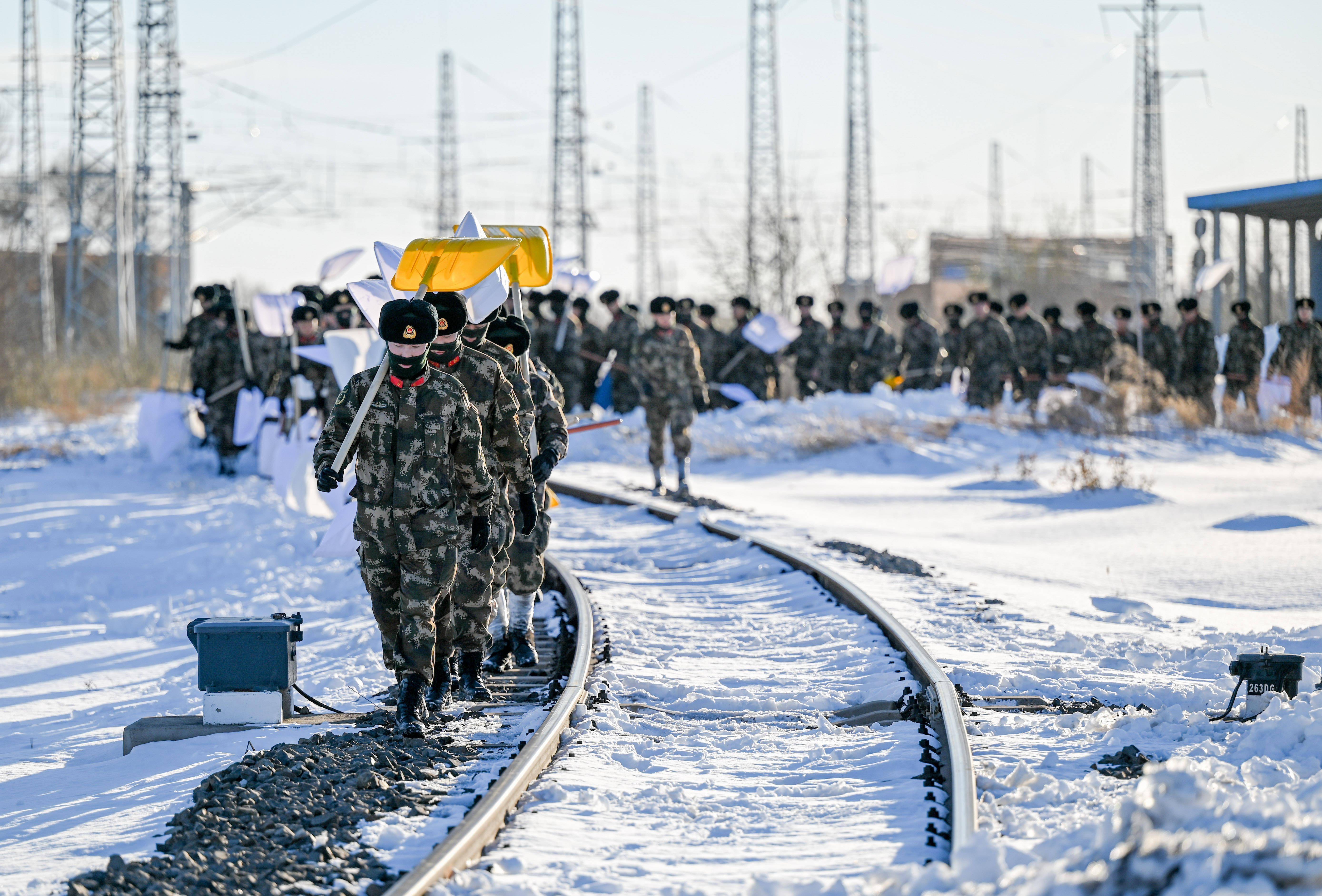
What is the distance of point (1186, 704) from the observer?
6.85 m

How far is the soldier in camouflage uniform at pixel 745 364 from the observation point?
24938 millimetres

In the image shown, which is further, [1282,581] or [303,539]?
[303,539]

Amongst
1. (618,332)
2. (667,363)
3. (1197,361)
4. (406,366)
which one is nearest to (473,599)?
(406,366)

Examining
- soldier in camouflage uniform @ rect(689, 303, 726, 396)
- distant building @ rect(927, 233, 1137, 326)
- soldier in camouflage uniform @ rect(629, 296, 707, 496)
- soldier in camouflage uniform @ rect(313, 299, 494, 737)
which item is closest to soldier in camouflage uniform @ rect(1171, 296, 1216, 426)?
soldier in camouflage uniform @ rect(689, 303, 726, 396)

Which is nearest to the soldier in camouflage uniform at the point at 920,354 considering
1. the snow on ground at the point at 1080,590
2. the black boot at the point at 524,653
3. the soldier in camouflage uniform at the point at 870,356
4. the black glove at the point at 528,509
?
the soldier in camouflage uniform at the point at 870,356

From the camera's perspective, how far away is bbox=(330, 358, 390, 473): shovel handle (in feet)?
20.4

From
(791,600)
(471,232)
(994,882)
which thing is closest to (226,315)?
(791,600)

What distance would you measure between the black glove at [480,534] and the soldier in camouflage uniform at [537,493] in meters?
0.84

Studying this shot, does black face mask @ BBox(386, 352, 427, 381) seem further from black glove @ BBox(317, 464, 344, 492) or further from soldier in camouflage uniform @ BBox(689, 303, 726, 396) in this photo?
soldier in camouflage uniform @ BBox(689, 303, 726, 396)

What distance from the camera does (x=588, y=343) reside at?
75.4 ft

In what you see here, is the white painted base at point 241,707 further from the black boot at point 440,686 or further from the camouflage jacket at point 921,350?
the camouflage jacket at point 921,350

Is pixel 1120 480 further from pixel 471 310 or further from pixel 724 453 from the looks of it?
pixel 471 310

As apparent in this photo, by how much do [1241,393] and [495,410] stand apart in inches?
739

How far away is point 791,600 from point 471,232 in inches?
150
